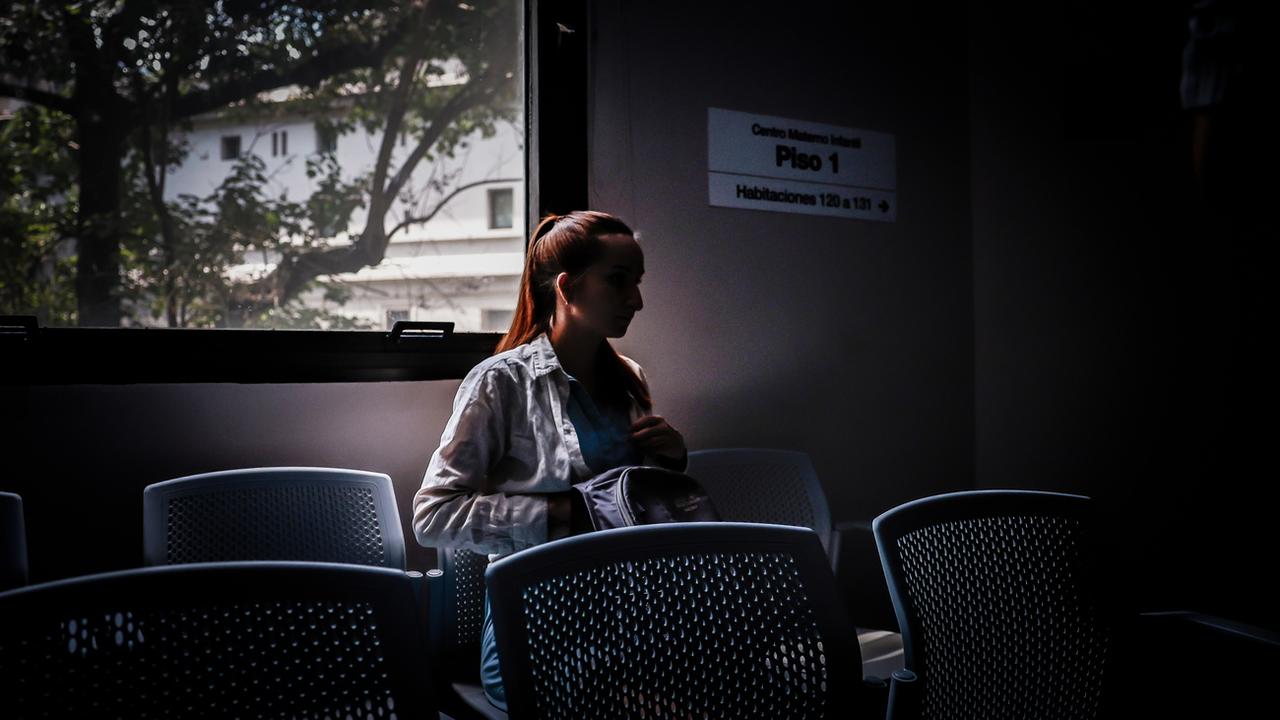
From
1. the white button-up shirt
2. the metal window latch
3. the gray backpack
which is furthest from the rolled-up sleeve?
the metal window latch

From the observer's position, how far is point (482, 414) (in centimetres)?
164

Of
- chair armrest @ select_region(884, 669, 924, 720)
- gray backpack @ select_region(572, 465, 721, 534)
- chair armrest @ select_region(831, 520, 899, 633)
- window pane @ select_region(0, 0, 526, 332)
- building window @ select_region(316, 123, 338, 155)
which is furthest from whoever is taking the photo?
chair armrest @ select_region(831, 520, 899, 633)

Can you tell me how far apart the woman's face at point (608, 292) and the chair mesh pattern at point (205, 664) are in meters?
1.05

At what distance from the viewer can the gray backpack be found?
1.39 metres

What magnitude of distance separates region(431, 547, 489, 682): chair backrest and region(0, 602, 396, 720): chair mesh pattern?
876mm

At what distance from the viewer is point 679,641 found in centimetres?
97

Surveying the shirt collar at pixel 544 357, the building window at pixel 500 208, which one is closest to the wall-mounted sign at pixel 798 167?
the building window at pixel 500 208

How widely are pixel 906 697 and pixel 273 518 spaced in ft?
4.30

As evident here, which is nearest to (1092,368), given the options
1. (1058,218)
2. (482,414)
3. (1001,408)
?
(1001,408)

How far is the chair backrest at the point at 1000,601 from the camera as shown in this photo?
4.04 ft

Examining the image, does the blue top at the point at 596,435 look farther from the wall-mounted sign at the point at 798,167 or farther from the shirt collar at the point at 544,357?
the wall-mounted sign at the point at 798,167

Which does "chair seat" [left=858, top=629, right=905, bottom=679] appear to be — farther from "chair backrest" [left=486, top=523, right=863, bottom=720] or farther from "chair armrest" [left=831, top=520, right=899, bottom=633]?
"chair backrest" [left=486, top=523, right=863, bottom=720]

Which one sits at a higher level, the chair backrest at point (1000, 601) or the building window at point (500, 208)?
the building window at point (500, 208)

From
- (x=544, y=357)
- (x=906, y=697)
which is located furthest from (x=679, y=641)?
(x=544, y=357)
